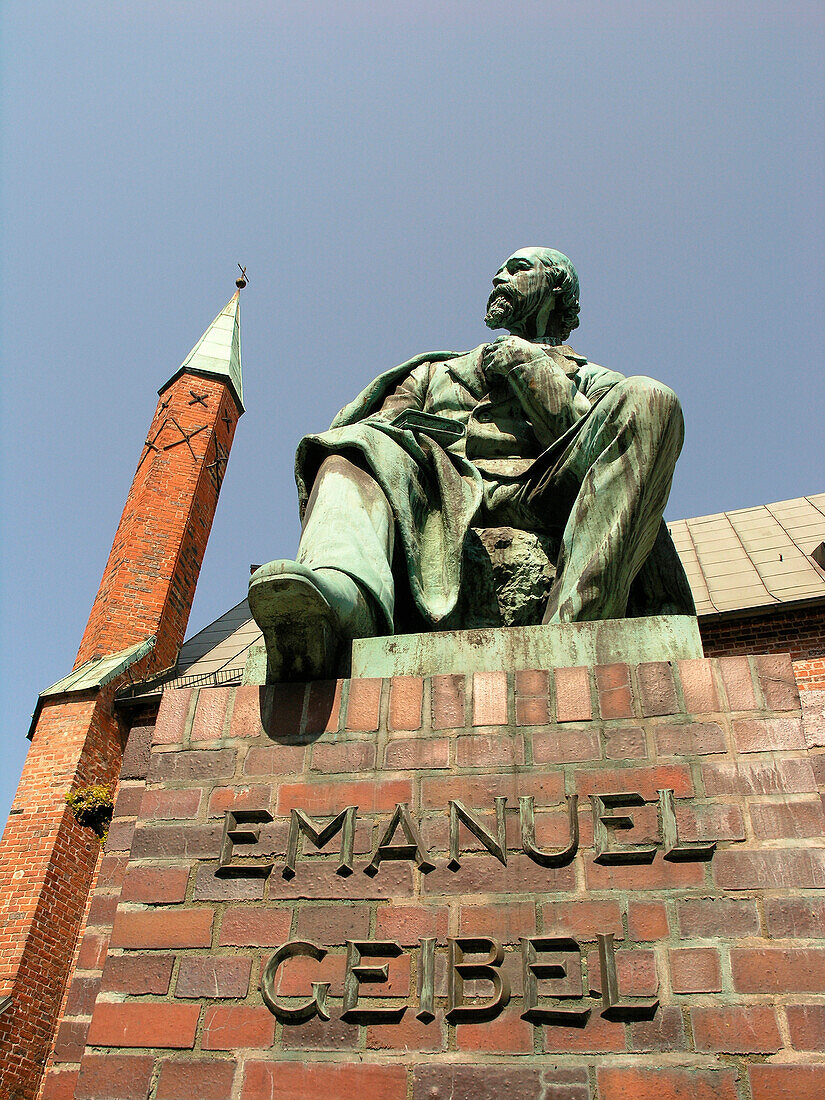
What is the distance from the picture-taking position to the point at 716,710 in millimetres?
2070

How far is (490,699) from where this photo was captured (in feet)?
7.19

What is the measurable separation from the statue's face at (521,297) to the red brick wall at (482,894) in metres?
2.16

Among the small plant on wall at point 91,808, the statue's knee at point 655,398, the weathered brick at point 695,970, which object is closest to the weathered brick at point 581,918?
the weathered brick at point 695,970

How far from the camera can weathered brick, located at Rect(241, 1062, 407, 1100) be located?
1686 mm

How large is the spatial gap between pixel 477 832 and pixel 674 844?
40cm

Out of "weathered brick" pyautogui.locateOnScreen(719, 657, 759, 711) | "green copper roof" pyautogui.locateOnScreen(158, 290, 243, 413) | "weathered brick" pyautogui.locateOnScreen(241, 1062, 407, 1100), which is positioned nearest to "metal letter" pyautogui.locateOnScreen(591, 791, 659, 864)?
"weathered brick" pyautogui.locateOnScreen(719, 657, 759, 711)

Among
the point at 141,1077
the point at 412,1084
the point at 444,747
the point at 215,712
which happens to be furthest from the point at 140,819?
the point at 412,1084

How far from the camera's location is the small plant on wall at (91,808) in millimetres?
12023

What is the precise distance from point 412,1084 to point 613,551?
4.82 ft

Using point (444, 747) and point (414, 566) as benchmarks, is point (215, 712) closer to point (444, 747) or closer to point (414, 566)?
point (444, 747)

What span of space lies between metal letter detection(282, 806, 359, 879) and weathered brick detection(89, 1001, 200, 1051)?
327 millimetres

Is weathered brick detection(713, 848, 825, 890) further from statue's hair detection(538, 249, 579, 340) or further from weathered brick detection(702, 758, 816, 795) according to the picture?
statue's hair detection(538, 249, 579, 340)

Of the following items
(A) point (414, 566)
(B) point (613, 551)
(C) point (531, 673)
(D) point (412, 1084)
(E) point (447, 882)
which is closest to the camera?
(D) point (412, 1084)

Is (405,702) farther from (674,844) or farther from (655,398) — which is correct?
(655,398)
